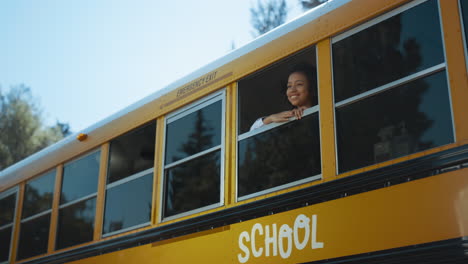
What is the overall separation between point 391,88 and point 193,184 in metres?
1.53

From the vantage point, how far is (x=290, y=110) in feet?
11.5

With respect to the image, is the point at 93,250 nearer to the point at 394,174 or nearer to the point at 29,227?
the point at 29,227

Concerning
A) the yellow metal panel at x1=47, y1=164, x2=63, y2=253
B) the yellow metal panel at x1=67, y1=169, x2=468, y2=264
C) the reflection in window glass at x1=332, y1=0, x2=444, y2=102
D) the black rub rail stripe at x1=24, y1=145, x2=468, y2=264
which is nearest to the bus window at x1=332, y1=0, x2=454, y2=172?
the reflection in window glass at x1=332, y1=0, x2=444, y2=102

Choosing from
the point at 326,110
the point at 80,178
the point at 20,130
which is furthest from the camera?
the point at 20,130

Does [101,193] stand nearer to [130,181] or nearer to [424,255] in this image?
[130,181]

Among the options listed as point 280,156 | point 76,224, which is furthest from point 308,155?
point 76,224

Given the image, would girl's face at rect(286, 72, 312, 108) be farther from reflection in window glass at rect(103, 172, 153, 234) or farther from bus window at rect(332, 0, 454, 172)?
reflection in window glass at rect(103, 172, 153, 234)

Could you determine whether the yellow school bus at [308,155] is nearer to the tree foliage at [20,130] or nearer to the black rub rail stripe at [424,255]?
the black rub rail stripe at [424,255]

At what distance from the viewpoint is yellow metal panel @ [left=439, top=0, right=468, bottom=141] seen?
2631mm

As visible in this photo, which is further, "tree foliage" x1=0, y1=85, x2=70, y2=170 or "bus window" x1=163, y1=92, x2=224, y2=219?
"tree foliage" x1=0, y1=85, x2=70, y2=170

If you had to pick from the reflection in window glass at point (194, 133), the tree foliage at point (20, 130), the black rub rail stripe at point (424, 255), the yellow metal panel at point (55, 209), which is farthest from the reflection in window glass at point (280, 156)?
the tree foliage at point (20, 130)

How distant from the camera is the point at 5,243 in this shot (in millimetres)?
6172

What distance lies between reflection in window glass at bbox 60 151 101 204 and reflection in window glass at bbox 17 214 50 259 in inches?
13.3

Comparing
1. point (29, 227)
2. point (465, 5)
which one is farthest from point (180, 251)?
point (29, 227)
